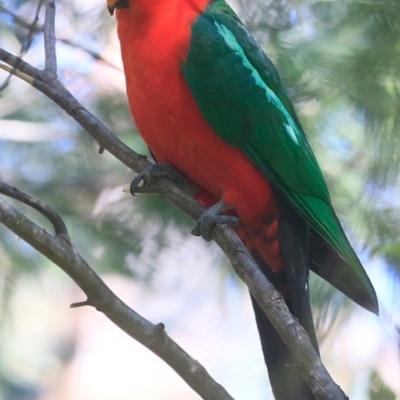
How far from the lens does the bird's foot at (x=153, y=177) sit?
2.20 metres

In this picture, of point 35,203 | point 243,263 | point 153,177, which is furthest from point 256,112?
point 35,203

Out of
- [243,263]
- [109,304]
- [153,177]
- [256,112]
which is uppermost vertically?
[256,112]

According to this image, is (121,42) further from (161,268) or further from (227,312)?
(227,312)

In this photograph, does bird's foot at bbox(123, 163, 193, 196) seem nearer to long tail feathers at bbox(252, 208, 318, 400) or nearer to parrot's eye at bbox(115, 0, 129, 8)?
long tail feathers at bbox(252, 208, 318, 400)

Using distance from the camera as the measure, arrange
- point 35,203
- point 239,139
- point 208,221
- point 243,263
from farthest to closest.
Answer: point 239,139, point 208,221, point 243,263, point 35,203

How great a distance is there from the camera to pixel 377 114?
1.86 m

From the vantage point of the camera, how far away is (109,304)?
1715mm

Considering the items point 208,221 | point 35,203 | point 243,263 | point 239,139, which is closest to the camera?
point 35,203

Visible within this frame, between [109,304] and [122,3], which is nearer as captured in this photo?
[109,304]

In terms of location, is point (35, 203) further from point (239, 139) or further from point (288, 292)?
point (288, 292)

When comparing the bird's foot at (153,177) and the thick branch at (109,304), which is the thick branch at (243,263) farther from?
the thick branch at (109,304)

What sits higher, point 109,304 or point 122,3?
point 122,3

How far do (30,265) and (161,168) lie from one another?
105 cm

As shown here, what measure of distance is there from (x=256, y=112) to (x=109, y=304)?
965 millimetres
